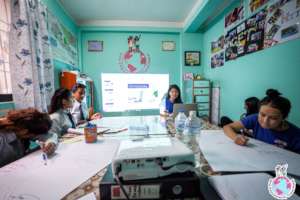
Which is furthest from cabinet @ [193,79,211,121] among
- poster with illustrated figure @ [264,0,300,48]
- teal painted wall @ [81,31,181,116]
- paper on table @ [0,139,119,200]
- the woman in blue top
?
paper on table @ [0,139,119,200]

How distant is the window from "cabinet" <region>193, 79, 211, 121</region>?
2.82m

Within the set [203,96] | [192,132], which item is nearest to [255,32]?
[203,96]

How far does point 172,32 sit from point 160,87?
129cm

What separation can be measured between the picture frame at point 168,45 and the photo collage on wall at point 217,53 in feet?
2.80

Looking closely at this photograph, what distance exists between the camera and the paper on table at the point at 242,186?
1.37 ft

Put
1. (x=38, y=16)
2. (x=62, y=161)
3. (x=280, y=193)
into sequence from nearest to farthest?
(x=280, y=193) < (x=62, y=161) < (x=38, y=16)

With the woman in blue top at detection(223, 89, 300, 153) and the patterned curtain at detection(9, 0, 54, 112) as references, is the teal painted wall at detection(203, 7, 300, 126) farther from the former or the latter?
the patterned curtain at detection(9, 0, 54, 112)

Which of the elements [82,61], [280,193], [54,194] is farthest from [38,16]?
[280,193]

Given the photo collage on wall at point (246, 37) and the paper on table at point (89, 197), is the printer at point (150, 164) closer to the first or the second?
the paper on table at point (89, 197)

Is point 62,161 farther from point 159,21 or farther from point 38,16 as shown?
point 159,21

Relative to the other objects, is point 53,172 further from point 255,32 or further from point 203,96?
point 203,96

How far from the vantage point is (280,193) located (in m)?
0.43

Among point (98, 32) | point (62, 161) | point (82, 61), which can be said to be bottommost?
point (62, 161)

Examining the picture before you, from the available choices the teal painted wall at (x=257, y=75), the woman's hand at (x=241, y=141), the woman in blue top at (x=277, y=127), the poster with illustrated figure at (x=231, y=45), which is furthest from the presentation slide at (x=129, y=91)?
the woman's hand at (x=241, y=141)
